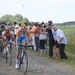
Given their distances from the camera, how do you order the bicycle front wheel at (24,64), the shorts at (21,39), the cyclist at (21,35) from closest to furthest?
the bicycle front wheel at (24,64) < the cyclist at (21,35) < the shorts at (21,39)

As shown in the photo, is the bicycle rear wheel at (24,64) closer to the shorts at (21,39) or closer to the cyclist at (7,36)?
the shorts at (21,39)

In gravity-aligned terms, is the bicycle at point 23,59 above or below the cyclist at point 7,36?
below

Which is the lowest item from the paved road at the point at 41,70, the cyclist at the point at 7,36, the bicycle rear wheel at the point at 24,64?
the paved road at the point at 41,70

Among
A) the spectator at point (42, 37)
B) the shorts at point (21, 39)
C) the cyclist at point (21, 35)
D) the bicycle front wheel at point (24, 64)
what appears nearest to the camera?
the bicycle front wheel at point (24, 64)

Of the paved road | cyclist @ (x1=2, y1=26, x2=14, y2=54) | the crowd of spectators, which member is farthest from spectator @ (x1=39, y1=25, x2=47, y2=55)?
cyclist @ (x1=2, y1=26, x2=14, y2=54)

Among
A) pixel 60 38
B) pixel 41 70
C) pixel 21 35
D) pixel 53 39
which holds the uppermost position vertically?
pixel 21 35

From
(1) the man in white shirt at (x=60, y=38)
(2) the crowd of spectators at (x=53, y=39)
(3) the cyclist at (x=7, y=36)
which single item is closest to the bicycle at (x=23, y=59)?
(3) the cyclist at (x=7, y=36)

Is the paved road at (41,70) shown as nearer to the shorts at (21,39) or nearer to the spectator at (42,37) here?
the shorts at (21,39)

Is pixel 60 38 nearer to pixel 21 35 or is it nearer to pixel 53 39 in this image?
pixel 53 39

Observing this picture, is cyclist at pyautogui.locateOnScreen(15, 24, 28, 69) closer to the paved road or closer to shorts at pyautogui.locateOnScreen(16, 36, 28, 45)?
shorts at pyautogui.locateOnScreen(16, 36, 28, 45)

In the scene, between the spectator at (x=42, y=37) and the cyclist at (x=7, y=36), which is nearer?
the cyclist at (x=7, y=36)

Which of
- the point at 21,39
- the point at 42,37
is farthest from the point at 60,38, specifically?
the point at 21,39

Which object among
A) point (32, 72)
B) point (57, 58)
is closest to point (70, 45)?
point (57, 58)

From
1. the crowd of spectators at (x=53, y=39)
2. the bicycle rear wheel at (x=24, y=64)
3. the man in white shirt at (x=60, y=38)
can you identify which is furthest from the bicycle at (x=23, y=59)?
the man in white shirt at (x=60, y=38)
